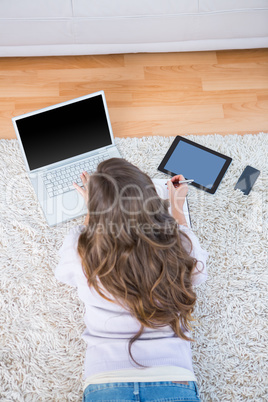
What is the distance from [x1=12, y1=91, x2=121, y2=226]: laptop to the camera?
1346 millimetres

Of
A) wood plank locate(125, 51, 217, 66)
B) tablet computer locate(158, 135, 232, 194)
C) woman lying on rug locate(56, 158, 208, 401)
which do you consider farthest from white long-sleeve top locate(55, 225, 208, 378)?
wood plank locate(125, 51, 217, 66)

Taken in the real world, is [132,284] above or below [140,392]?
above

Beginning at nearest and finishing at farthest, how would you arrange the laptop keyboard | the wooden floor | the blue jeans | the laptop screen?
the blue jeans → the laptop screen → the laptop keyboard → the wooden floor

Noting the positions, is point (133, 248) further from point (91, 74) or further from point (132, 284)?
point (91, 74)

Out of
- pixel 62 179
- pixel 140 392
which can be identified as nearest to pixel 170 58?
pixel 62 179

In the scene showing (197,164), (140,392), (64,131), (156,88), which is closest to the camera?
(140,392)

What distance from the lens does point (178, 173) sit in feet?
5.21

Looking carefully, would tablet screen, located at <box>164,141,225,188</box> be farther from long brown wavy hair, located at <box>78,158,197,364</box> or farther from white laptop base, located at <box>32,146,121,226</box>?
long brown wavy hair, located at <box>78,158,197,364</box>

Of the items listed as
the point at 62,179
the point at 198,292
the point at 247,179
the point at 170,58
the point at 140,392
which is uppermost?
the point at 170,58

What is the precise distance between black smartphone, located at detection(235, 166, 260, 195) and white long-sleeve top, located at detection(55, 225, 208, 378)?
0.70 m

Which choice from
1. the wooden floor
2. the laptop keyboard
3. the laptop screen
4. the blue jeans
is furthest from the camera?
the wooden floor

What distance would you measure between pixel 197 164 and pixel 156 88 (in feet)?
1.38

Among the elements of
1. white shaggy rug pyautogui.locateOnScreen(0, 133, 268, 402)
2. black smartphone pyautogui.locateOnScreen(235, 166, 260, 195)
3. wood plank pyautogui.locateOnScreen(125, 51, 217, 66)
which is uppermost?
wood plank pyautogui.locateOnScreen(125, 51, 217, 66)

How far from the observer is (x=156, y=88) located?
1.77 meters
